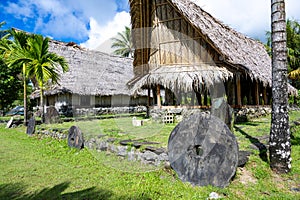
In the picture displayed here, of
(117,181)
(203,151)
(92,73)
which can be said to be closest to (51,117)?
(117,181)

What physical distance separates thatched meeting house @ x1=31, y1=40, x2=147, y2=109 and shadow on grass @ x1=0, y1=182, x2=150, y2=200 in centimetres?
1127

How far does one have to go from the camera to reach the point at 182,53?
9.92 metres

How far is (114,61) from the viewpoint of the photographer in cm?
2145

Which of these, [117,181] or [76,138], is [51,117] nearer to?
[76,138]

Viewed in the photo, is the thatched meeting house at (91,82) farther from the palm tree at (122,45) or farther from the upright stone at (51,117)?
the palm tree at (122,45)

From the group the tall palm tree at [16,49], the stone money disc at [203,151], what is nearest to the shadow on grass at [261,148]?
the stone money disc at [203,151]

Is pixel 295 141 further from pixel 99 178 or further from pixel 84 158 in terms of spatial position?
pixel 84 158

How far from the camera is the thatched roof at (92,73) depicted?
53.2 ft

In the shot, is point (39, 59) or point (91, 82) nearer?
point (39, 59)

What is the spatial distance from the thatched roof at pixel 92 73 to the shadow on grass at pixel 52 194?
1127 centimetres

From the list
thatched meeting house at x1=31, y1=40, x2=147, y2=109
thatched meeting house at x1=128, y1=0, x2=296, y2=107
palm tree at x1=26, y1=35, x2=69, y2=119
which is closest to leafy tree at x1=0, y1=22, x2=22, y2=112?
thatched meeting house at x1=31, y1=40, x2=147, y2=109

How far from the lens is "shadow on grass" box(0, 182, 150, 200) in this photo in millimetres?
3355

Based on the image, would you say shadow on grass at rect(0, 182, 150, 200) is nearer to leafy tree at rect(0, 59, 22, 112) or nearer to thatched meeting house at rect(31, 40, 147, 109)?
thatched meeting house at rect(31, 40, 147, 109)

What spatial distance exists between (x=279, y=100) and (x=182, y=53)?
6568mm
